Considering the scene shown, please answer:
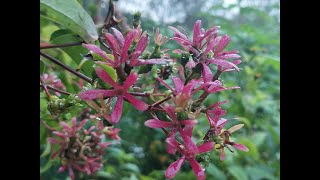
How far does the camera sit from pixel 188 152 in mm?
469

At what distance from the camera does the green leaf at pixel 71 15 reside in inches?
21.2

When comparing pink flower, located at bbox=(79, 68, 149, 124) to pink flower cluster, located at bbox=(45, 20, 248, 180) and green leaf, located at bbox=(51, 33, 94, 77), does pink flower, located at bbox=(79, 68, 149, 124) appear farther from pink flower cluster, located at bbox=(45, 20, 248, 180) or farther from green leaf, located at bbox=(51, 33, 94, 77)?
green leaf, located at bbox=(51, 33, 94, 77)

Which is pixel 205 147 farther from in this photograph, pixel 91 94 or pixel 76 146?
pixel 76 146

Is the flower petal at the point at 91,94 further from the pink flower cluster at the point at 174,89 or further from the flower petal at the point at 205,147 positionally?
the flower petal at the point at 205,147

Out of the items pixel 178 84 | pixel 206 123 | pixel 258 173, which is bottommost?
pixel 258 173

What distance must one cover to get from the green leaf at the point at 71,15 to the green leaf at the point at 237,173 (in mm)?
748

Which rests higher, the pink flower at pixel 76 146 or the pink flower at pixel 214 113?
the pink flower at pixel 214 113

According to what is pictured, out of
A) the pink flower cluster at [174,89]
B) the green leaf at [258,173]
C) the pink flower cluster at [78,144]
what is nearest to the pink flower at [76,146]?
the pink flower cluster at [78,144]

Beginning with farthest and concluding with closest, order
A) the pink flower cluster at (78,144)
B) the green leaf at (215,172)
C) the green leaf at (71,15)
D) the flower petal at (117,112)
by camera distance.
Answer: the green leaf at (215,172) → the pink flower cluster at (78,144) → the green leaf at (71,15) → the flower petal at (117,112)

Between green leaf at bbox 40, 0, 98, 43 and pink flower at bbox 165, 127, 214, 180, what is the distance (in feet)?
0.62

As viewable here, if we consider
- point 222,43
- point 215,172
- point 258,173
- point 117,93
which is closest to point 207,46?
point 222,43

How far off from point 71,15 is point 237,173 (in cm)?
79
